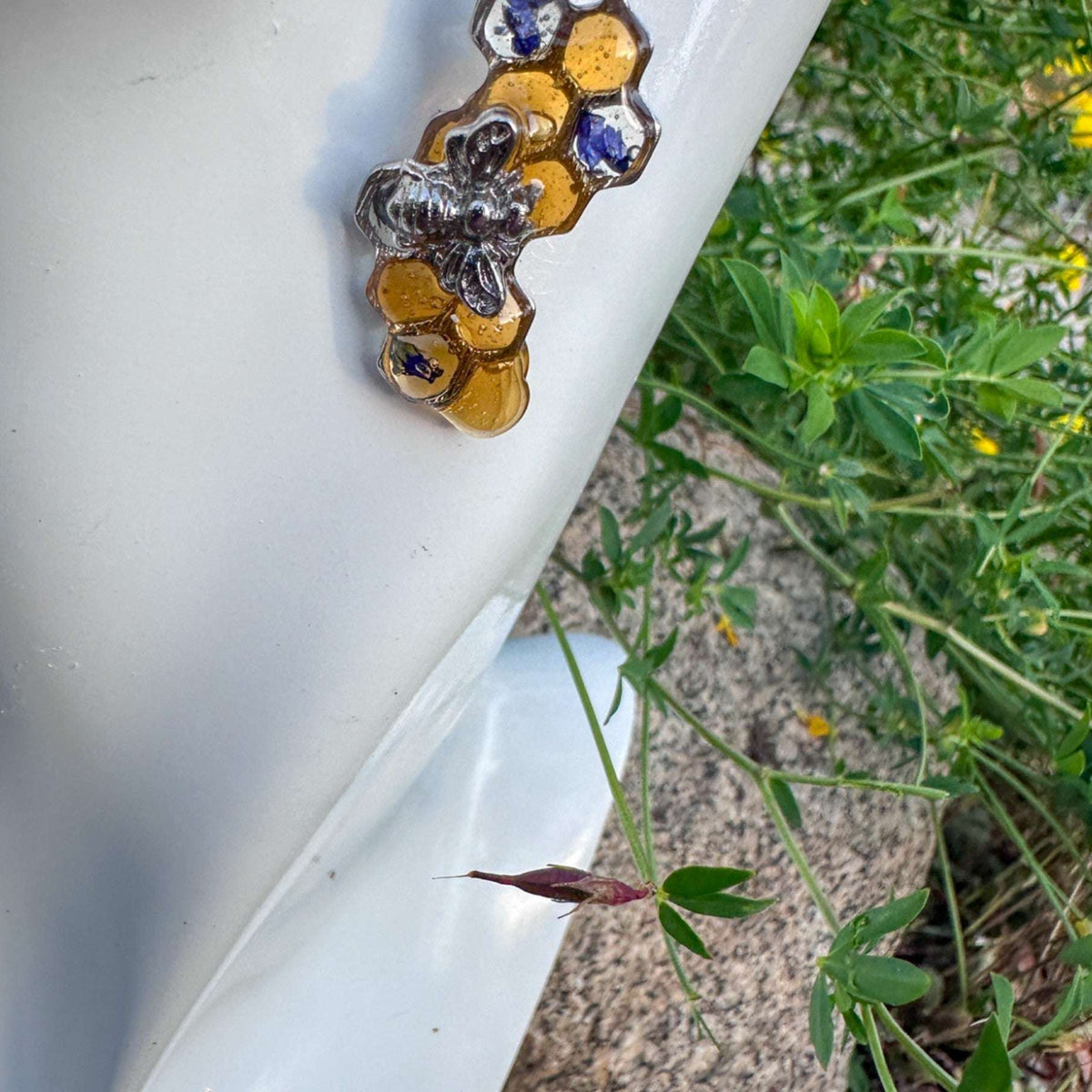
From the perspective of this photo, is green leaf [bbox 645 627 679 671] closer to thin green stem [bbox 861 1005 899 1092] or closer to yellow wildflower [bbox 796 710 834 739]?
thin green stem [bbox 861 1005 899 1092]

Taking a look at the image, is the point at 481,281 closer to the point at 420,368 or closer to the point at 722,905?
the point at 420,368

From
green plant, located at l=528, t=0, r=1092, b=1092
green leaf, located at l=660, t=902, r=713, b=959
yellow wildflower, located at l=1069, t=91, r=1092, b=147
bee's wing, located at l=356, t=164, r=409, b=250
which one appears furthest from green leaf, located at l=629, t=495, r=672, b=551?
yellow wildflower, located at l=1069, t=91, r=1092, b=147

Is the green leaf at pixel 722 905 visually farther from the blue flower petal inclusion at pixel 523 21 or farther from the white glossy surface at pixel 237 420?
the blue flower petal inclusion at pixel 523 21

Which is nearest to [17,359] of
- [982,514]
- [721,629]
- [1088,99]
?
[982,514]

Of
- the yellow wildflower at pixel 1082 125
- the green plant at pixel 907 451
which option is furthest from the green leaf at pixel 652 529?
the yellow wildflower at pixel 1082 125

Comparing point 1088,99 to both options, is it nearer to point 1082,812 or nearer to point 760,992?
point 1082,812
